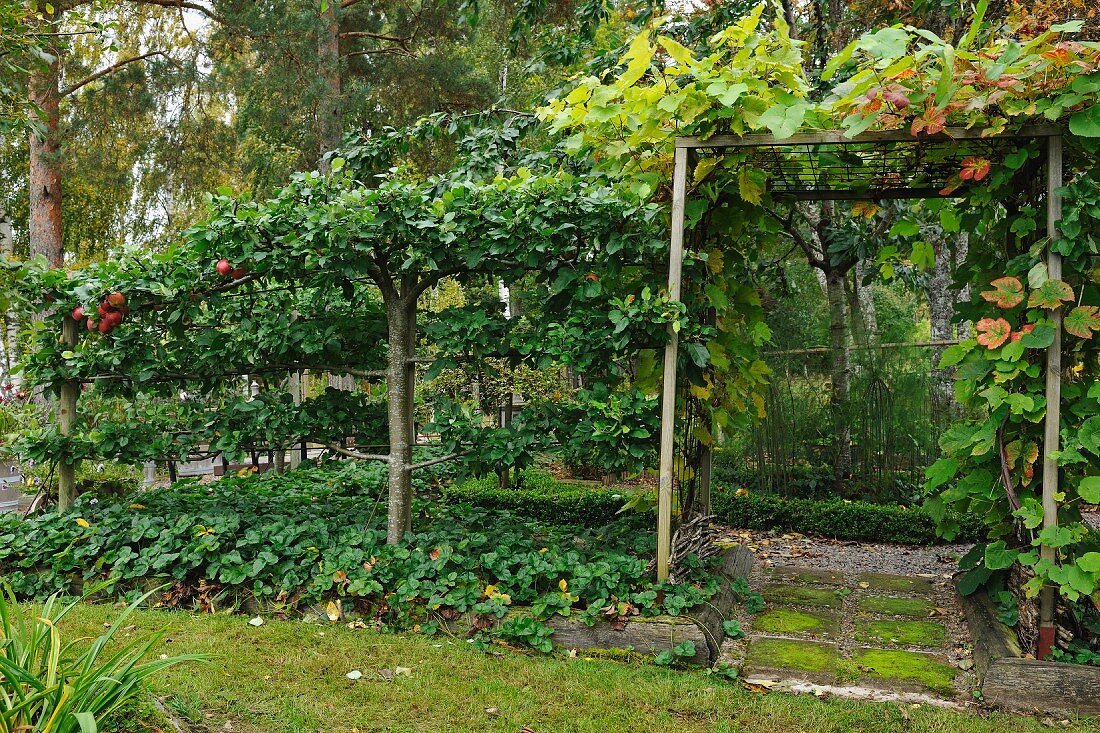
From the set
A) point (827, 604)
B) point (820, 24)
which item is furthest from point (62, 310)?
point (820, 24)

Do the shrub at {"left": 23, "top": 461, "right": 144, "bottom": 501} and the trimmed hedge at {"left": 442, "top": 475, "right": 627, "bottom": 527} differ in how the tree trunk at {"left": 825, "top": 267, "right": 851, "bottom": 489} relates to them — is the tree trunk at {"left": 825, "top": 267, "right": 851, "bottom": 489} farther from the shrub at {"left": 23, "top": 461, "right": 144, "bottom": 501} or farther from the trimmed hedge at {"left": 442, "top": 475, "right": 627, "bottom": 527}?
the shrub at {"left": 23, "top": 461, "right": 144, "bottom": 501}

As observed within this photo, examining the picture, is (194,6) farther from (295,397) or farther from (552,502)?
(552,502)

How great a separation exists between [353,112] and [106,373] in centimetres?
820

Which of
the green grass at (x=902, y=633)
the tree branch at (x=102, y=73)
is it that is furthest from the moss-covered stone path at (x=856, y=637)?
the tree branch at (x=102, y=73)

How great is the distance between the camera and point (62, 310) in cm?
462

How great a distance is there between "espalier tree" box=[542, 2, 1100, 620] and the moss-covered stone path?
0.54 metres

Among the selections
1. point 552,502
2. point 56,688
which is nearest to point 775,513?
point 552,502

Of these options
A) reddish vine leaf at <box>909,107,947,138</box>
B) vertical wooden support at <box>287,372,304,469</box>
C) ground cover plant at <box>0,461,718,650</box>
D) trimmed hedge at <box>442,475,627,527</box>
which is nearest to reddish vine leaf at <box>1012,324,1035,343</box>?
reddish vine leaf at <box>909,107,947,138</box>

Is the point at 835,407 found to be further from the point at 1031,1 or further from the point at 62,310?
the point at 62,310

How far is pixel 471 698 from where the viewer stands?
304 cm

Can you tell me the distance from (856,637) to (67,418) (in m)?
4.60

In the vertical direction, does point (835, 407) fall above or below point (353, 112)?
below

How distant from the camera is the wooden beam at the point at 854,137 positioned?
3.25 m

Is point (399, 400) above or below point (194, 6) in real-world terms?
below
